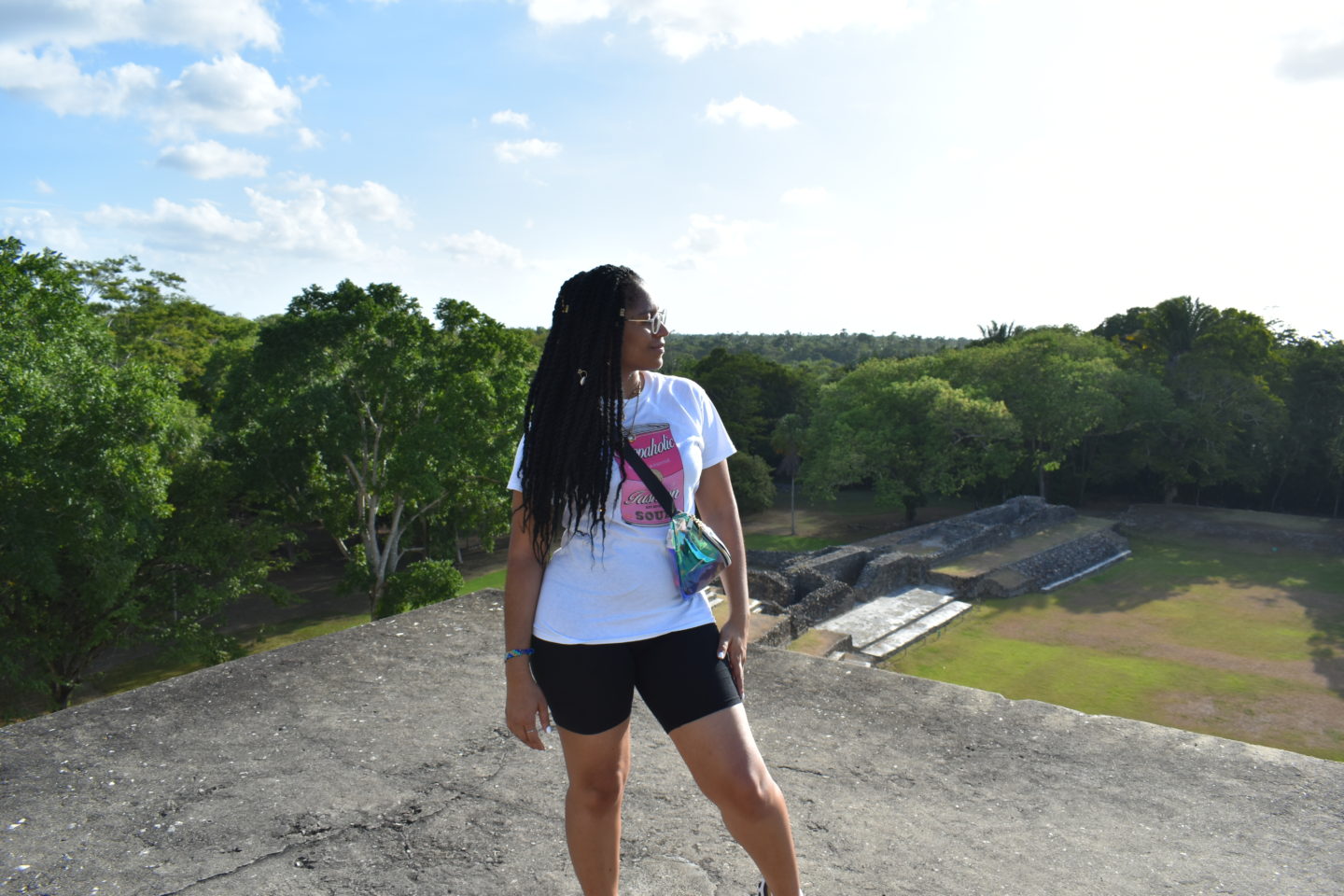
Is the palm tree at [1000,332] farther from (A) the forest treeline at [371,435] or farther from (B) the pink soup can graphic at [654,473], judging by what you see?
(B) the pink soup can graphic at [654,473]

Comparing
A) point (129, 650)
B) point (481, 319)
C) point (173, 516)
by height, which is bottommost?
point (129, 650)

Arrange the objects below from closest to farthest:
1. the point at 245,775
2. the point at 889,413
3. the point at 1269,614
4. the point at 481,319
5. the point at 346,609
Result: the point at 245,775 < the point at 481,319 < the point at 1269,614 < the point at 346,609 < the point at 889,413

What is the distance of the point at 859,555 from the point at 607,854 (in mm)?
16746

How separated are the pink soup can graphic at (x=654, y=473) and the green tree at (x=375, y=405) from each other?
37.5 ft

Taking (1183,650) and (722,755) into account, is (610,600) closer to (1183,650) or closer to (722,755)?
(722,755)

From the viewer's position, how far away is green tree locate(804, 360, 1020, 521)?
75.0 ft

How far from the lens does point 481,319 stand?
47.0 feet

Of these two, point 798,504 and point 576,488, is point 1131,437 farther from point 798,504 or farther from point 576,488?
point 576,488

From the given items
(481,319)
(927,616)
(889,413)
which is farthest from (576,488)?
(889,413)

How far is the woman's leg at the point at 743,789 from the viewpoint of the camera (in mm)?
1590

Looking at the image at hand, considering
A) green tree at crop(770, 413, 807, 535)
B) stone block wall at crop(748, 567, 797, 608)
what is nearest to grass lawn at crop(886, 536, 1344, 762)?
stone block wall at crop(748, 567, 797, 608)

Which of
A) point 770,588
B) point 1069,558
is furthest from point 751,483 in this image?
point 770,588

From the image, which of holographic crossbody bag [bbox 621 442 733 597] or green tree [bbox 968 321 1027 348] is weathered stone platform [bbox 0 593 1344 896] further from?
green tree [bbox 968 321 1027 348]

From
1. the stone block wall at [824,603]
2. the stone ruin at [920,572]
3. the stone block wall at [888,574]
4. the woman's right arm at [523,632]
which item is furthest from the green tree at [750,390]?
the woman's right arm at [523,632]
